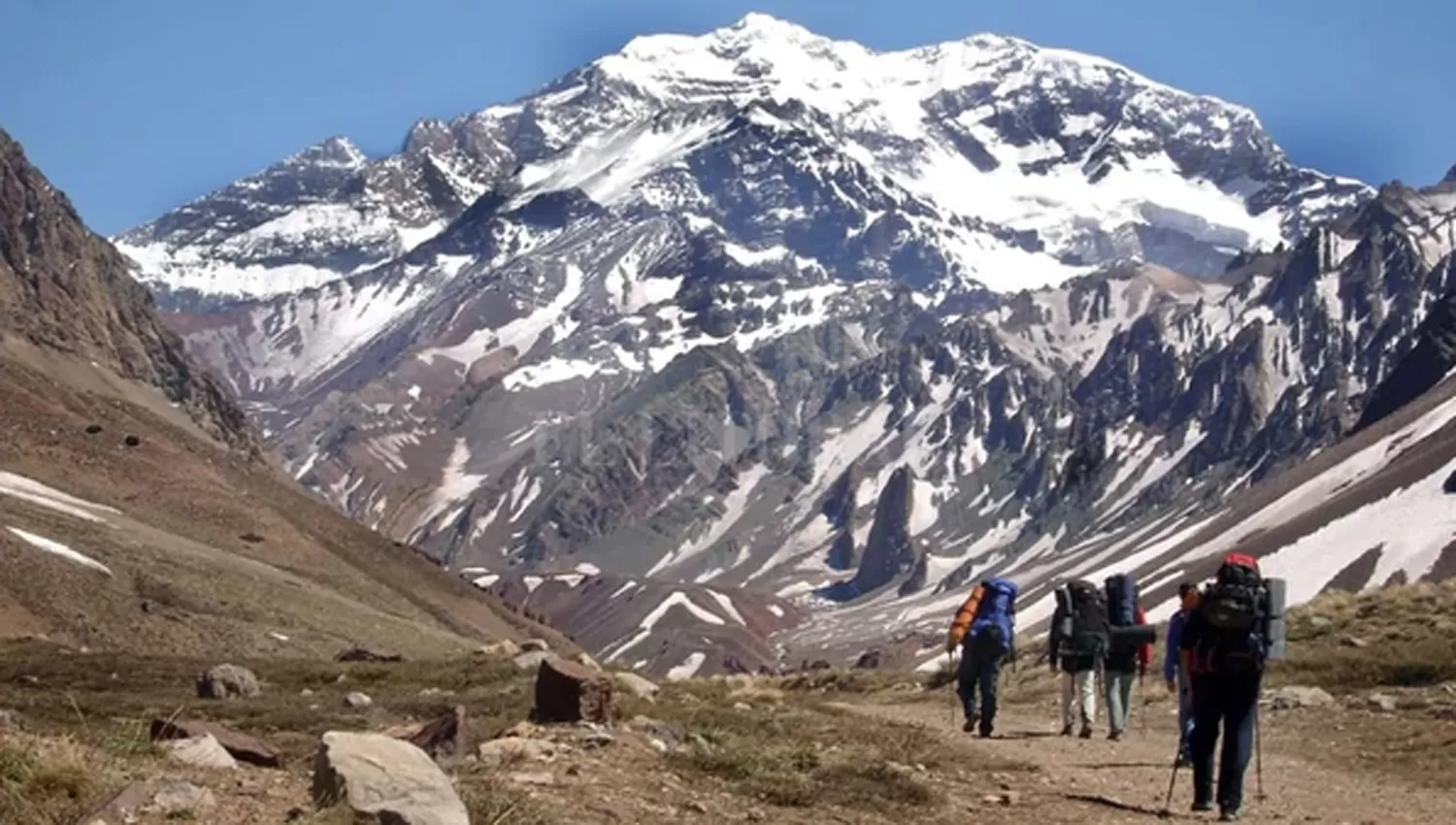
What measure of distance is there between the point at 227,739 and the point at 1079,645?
46.1 feet

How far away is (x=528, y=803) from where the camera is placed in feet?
46.4

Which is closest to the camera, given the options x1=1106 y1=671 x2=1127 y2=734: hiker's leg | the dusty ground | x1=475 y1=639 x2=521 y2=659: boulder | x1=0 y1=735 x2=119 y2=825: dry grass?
x1=0 y1=735 x2=119 y2=825: dry grass

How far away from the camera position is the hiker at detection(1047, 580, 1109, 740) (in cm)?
2667

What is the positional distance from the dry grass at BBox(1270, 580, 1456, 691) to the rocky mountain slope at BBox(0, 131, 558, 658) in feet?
114

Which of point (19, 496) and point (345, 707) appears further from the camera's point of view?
point (19, 496)

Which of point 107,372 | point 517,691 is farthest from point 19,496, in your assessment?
point 107,372

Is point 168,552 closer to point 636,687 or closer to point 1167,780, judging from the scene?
point 636,687

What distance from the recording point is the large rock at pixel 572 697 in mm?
19594

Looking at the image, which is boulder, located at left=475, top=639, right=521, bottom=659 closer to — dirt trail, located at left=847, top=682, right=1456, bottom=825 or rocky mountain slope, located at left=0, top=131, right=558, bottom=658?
dirt trail, located at left=847, top=682, right=1456, bottom=825

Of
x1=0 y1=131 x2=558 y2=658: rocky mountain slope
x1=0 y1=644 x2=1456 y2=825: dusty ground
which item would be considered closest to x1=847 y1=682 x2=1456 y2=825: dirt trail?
x1=0 y1=644 x2=1456 y2=825: dusty ground

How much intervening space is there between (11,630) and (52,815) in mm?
47718

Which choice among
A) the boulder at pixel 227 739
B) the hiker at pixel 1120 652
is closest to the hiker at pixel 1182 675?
the hiker at pixel 1120 652

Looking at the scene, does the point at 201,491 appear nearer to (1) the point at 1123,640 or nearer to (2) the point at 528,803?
(1) the point at 1123,640

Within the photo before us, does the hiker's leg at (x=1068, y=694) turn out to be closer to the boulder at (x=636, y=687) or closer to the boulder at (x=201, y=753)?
the boulder at (x=636, y=687)
